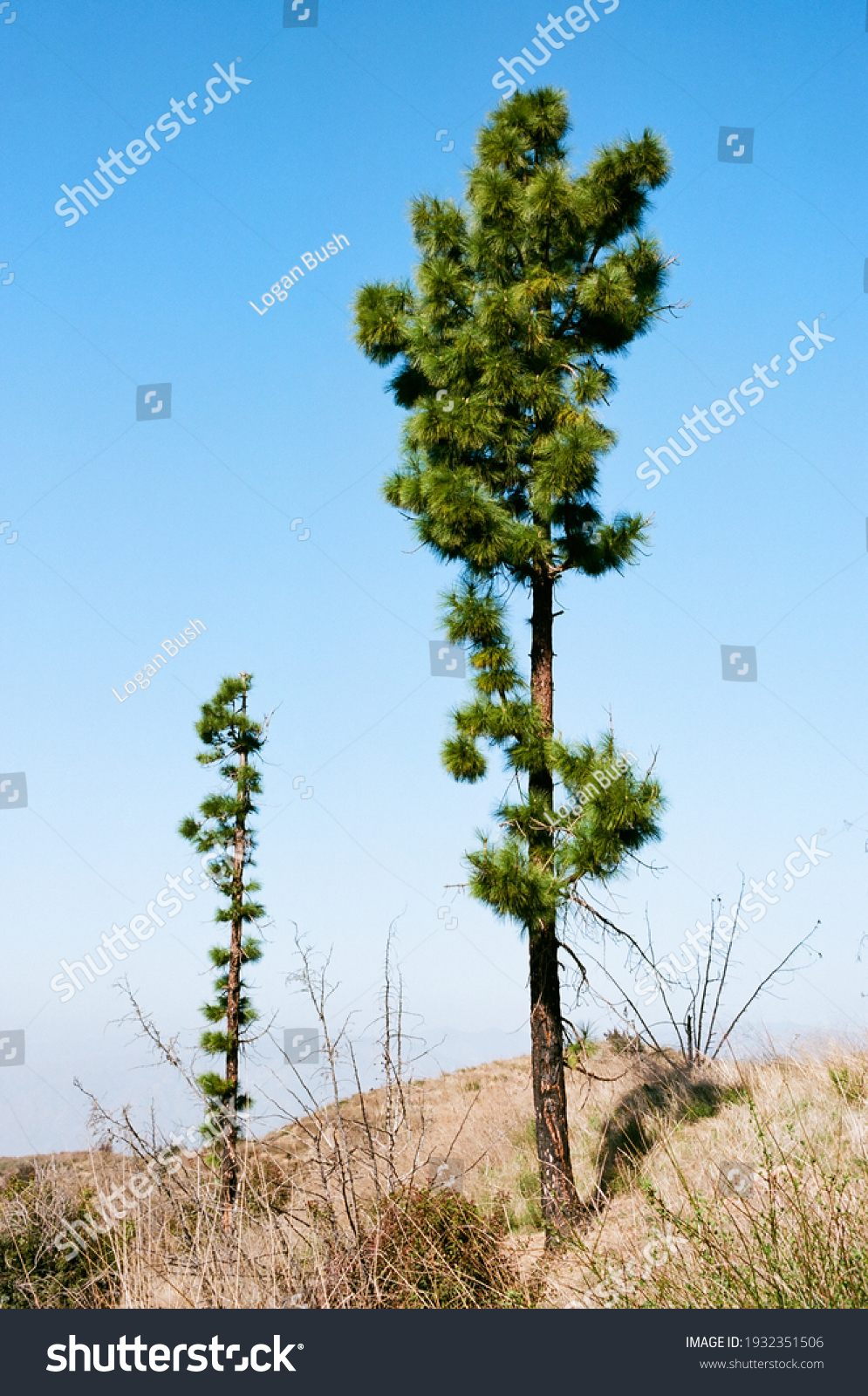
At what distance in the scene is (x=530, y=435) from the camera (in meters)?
9.24

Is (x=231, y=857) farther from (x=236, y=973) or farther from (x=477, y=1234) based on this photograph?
(x=477, y=1234)

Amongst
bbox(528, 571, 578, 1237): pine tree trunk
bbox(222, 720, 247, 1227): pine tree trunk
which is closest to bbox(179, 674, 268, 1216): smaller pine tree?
bbox(222, 720, 247, 1227): pine tree trunk

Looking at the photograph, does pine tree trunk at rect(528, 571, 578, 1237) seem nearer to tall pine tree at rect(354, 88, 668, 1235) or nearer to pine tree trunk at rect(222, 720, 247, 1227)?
tall pine tree at rect(354, 88, 668, 1235)

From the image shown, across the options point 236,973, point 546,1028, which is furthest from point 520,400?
point 236,973

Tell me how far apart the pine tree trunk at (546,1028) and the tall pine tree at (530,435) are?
2 centimetres

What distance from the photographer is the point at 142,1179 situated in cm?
547

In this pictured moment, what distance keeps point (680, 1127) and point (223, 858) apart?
9741mm

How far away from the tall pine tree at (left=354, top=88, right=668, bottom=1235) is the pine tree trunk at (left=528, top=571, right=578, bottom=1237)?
2 centimetres

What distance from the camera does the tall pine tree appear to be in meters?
8.07

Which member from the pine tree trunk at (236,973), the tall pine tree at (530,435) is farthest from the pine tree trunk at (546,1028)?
the pine tree trunk at (236,973)

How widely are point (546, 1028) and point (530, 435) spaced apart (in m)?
5.85

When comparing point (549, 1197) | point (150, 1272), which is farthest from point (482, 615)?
point (150, 1272)

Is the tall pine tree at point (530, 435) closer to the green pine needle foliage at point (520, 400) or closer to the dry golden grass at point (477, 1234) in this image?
the green pine needle foliage at point (520, 400)

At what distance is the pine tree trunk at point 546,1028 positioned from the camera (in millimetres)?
7934
